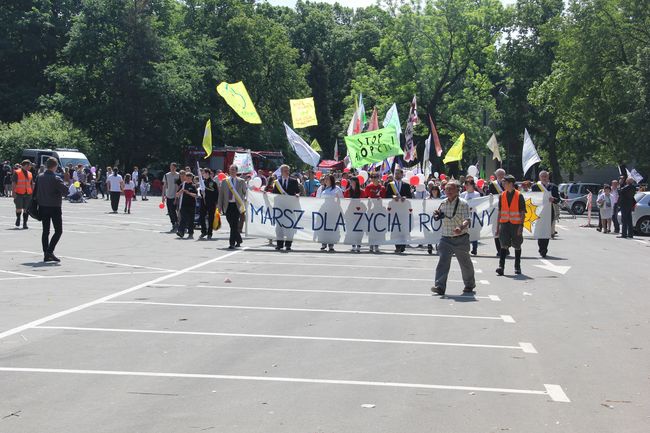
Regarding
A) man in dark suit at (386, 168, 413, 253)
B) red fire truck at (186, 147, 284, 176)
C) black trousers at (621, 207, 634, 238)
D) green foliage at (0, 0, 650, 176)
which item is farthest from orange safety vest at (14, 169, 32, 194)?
red fire truck at (186, 147, 284, 176)

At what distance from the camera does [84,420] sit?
6.33 m

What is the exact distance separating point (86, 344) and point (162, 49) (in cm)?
5992

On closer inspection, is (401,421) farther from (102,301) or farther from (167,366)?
(102,301)

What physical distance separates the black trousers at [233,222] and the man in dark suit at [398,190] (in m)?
3.61

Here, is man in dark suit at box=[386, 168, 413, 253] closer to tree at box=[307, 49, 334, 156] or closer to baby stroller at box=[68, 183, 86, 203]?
baby stroller at box=[68, 183, 86, 203]

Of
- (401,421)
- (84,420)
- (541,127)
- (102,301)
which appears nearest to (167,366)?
(84,420)

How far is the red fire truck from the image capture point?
64.7 metres

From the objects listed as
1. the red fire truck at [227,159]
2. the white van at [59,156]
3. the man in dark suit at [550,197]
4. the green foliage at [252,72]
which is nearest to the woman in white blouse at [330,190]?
the man in dark suit at [550,197]

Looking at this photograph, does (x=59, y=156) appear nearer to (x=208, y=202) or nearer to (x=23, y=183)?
(x=23, y=183)

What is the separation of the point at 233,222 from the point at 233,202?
1.56ft

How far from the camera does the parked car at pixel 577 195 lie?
53406mm

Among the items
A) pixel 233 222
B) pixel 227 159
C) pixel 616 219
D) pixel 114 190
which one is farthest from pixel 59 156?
pixel 233 222

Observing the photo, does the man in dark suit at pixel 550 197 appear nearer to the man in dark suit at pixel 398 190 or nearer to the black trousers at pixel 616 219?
the man in dark suit at pixel 398 190

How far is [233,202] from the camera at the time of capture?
22.3m
